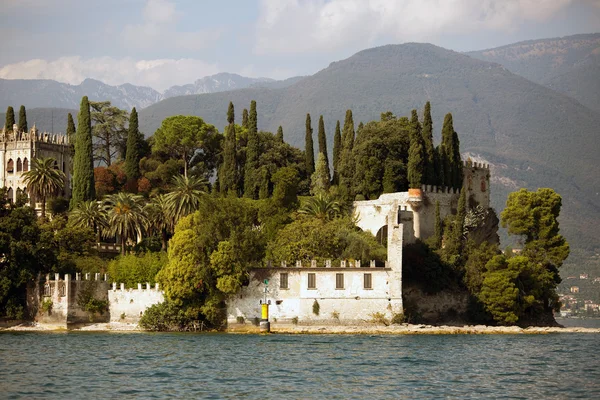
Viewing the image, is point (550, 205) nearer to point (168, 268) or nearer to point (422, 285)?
point (422, 285)

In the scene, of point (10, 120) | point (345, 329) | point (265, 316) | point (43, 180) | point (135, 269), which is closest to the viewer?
point (345, 329)

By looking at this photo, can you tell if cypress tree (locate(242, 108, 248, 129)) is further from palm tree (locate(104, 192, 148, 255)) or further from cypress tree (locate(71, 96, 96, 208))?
palm tree (locate(104, 192, 148, 255))

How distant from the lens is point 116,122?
101500 millimetres

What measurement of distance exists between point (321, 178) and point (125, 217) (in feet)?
52.4

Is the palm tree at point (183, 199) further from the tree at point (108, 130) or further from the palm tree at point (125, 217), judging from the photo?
the tree at point (108, 130)

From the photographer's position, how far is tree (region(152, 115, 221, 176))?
9338 cm

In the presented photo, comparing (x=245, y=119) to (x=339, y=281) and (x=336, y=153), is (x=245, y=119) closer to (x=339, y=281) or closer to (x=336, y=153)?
(x=336, y=153)

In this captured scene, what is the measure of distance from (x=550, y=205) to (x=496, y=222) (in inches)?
277

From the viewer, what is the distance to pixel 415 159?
77438 millimetres

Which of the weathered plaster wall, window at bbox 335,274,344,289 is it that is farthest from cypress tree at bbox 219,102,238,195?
window at bbox 335,274,344,289

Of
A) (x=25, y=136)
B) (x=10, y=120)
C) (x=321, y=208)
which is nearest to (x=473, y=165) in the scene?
(x=321, y=208)

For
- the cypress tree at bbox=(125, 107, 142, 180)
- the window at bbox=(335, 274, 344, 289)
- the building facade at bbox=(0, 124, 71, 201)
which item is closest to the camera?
the window at bbox=(335, 274, 344, 289)

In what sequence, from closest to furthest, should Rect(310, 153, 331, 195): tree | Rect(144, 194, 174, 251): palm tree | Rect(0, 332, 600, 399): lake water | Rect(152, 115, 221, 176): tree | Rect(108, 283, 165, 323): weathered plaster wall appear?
Rect(0, 332, 600, 399): lake water < Rect(108, 283, 165, 323): weathered plaster wall < Rect(144, 194, 174, 251): palm tree < Rect(310, 153, 331, 195): tree < Rect(152, 115, 221, 176): tree

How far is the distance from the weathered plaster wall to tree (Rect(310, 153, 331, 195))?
18.5 meters
